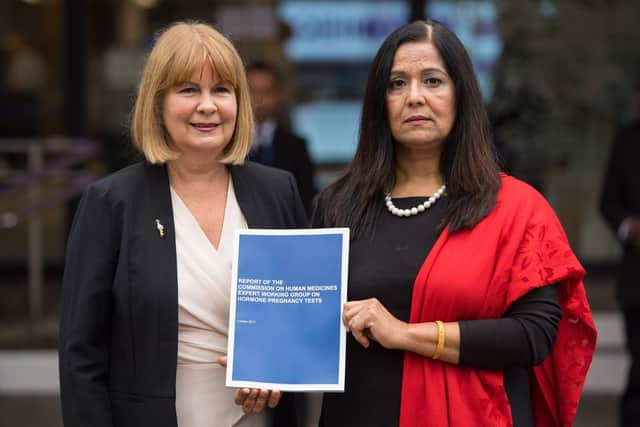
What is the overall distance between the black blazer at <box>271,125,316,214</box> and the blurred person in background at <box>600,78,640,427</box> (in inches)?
65.1

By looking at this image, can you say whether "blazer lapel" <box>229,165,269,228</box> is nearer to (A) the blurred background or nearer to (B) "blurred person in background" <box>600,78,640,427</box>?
(B) "blurred person in background" <box>600,78,640,427</box>

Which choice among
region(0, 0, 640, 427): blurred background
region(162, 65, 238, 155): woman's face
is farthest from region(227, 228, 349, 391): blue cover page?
region(0, 0, 640, 427): blurred background

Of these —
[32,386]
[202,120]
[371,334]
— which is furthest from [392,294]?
[32,386]

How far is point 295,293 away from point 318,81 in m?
6.24

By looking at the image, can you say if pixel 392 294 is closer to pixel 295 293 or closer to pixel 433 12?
pixel 295 293

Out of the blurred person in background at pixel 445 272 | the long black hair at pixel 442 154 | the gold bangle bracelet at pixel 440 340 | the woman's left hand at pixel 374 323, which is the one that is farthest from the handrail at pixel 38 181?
the gold bangle bracelet at pixel 440 340

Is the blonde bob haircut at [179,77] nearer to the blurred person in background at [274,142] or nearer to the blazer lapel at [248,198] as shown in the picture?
the blazer lapel at [248,198]

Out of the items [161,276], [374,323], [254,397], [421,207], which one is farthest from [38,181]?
[374,323]

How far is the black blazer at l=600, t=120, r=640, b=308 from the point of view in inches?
219

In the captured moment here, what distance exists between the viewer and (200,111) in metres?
2.95

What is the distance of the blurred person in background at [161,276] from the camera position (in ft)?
9.49

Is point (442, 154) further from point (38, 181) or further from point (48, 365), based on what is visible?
point (38, 181)

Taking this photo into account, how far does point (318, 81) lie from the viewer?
8914 mm

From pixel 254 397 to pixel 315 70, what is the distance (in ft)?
20.7
